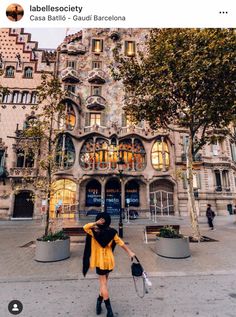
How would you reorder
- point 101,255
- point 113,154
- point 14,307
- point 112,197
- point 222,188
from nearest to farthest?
point 14,307 < point 101,255 < point 113,154 < point 222,188 < point 112,197

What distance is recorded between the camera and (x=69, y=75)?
2359cm

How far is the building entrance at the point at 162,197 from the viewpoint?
22078 mm

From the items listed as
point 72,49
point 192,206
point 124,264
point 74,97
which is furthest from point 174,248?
point 72,49

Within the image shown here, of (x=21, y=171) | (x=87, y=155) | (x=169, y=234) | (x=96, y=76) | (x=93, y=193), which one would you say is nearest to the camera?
(x=169, y=234)

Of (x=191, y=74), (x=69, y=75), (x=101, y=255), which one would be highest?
(x=69, y=75)

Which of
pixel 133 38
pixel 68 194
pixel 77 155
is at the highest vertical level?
pixel 133 38

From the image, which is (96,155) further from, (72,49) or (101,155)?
(72,49)

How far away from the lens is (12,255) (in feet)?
23.1

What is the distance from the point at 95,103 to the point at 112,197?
12359 mm

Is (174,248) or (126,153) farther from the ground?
(126,153)
